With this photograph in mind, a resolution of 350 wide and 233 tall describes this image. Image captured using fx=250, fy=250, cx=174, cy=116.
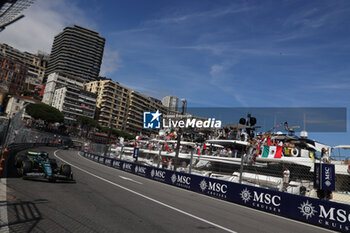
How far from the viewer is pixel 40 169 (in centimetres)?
1002

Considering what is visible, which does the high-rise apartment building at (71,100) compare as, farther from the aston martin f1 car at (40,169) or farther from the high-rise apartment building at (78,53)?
the aston martin f1 car at (40,169)

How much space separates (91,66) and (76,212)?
168383mm

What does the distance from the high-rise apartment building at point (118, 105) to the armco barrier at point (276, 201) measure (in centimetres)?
9905

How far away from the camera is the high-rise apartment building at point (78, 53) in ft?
513

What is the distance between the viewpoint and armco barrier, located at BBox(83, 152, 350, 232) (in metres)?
7.86

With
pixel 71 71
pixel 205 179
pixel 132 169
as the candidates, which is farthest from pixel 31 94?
pixel 205 179

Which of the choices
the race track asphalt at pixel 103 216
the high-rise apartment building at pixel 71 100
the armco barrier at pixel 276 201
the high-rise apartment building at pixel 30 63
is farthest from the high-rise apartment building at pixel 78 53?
the race track asphalt at pixel 103 216

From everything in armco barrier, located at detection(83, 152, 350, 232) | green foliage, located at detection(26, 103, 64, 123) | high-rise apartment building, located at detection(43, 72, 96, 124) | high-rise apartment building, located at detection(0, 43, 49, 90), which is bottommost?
armco barrier, located at detection(83, 152, 350, 232)

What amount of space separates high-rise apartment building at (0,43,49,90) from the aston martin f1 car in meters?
138

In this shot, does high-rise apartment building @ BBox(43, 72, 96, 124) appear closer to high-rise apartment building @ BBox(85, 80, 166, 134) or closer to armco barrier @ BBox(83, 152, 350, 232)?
high-rise apartment building @ BBox(85, 80, 166, 134)

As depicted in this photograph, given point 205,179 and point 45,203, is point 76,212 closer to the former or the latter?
point 45,203

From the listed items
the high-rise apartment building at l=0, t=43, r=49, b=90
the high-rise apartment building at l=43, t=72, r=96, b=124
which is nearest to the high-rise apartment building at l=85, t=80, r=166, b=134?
the high-rise apartment building at l=43, t=72, r=96, b=124

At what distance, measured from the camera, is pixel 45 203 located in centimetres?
631

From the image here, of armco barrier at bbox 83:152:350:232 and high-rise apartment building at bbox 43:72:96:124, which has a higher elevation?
high-rise apartment building at bbox 43:72:96:124
